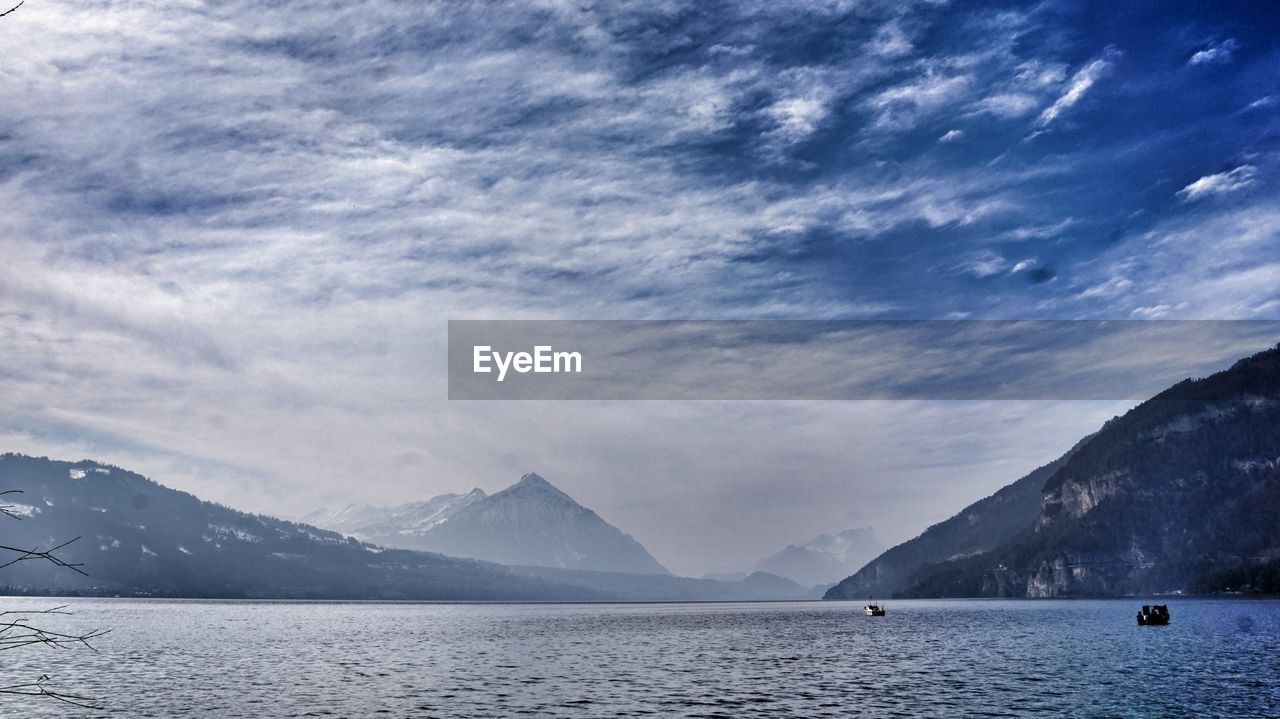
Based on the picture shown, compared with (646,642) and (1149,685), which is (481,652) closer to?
(646,642)

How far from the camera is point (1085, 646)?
5512 inches

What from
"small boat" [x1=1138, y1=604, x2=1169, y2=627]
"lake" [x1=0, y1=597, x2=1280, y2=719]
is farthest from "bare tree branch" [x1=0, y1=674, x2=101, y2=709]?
"small boat" [x1=1138, y1=604, x2=1169, y2=627]

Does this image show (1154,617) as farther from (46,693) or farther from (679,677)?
(46,693)

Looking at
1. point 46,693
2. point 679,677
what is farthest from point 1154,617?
point 46,693

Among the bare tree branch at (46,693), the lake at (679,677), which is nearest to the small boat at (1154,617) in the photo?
the lake at (679,677)

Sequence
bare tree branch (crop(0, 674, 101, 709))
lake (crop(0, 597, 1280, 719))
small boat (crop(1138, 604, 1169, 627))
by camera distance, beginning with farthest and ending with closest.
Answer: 1. small boat (crop(1138, 604, 1169, 627))
2. lake (crop(0, 597, 1280, 719))
3. bare tree branch (crop(0, 674, 101, 709))

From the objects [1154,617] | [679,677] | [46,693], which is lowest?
[679,677]

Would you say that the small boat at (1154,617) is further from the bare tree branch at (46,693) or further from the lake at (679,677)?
the bare tree branch at (46,693)

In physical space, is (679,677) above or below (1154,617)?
below

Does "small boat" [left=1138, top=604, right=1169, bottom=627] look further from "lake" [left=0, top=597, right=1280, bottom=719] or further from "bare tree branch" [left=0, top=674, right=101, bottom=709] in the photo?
"bare tree branch" [left=0, top=674, right=101, bottom=709]

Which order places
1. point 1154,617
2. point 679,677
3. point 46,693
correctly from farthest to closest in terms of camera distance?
point 1154,617, point 679,677, point 46,693

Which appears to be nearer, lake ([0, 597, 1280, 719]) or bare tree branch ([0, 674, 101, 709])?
bare tree branch ([0, 674, 101, 709])

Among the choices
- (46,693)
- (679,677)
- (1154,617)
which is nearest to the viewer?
(46,693)

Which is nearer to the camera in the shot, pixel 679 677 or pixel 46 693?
pixel 46 693
